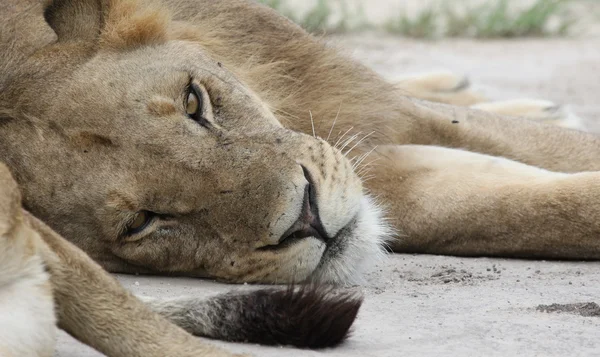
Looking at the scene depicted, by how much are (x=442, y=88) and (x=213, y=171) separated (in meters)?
2.79

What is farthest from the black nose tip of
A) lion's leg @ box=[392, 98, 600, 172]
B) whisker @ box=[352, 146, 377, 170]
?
lion's leg @ box=[392, 98, 600, 172]

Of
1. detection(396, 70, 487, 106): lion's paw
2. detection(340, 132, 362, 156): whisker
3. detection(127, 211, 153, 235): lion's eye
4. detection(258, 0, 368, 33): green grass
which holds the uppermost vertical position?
detection(340, 132, 362, 156): whisker

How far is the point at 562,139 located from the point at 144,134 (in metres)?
2.02

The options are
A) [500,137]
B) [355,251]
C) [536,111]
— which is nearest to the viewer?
[355,251]

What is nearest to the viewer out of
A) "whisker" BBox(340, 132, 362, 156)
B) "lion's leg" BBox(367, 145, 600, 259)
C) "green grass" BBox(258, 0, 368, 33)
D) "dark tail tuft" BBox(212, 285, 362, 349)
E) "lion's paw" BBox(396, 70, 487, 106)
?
"dark tail tuft" BBox(212, 285, 362, 349)

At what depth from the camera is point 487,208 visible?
4094mm

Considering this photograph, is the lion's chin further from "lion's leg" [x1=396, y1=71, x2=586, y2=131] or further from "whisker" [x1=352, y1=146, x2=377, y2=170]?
"lion's leg" [x1=396, y1=71, x2=586, y2=131]

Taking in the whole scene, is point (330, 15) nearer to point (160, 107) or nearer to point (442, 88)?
point (442, 88)

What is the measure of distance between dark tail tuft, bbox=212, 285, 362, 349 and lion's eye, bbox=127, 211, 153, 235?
2.21 feet

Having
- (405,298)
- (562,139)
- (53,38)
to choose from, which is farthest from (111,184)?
(562,139)

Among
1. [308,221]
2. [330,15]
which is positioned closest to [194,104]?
[308,221]

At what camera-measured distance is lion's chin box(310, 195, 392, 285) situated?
3.58 metres

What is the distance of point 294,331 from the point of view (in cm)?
290

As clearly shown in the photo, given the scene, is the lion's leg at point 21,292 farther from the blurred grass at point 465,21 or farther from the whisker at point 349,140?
the blurred grass at point 465,21
